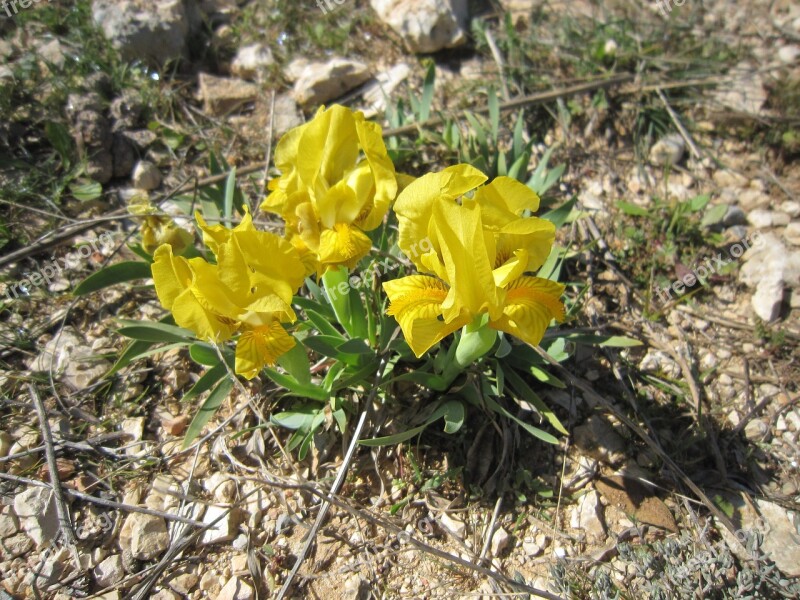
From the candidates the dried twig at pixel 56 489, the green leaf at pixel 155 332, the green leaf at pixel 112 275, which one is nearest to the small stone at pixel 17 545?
the dried twig at pixel 56 489

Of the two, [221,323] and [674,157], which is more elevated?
[221,323]

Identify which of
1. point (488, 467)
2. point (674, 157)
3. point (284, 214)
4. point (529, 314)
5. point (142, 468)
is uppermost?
point (284, 214)

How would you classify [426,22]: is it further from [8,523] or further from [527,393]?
[8,523]

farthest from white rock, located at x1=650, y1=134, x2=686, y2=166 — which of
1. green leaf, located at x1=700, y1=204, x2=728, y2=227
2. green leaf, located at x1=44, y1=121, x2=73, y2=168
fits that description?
green leaf, located at x1=44, y1=121, x2=73, y2=168

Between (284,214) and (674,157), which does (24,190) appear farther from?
(674,157)

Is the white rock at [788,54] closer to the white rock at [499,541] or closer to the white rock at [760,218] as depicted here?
the white rock at [760,218]

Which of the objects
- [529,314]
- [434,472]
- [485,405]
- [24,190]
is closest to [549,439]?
[485,405]

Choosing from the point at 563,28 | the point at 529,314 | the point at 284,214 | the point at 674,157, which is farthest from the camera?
the point at 563,28

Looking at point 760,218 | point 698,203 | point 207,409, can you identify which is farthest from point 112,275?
point 760,218
